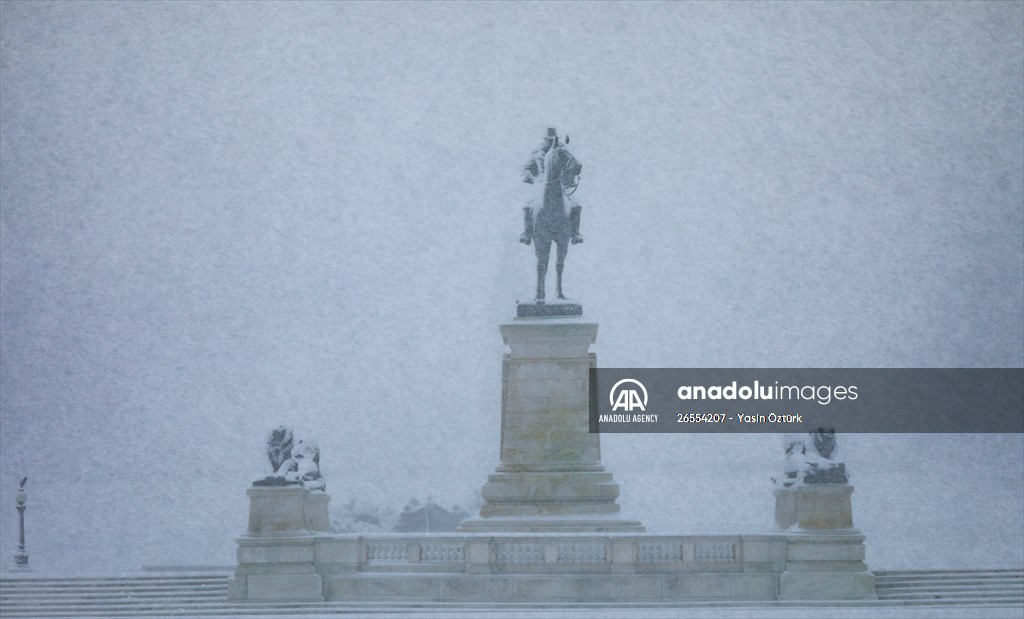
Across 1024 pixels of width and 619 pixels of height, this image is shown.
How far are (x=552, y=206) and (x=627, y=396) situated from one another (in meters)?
3.35

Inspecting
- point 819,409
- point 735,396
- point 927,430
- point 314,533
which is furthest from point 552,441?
point 927,430

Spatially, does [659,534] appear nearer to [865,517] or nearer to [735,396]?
[735,396]

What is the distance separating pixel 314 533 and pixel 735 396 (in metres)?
9.73

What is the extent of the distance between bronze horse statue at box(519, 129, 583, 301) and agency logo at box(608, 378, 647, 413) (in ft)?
5.97

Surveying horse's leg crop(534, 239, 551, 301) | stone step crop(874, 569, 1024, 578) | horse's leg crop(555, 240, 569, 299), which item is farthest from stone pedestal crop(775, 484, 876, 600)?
horse's leg crop(534, 239, 551, 301)

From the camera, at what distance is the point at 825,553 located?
1977cm

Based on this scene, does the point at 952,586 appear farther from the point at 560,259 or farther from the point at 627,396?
the point at 560,259

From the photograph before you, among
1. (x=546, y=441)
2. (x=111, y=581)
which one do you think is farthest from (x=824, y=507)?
(x=111, y=581)

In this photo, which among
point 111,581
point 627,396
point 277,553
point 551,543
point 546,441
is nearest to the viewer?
point 551,543

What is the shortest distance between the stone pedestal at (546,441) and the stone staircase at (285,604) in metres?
2.24

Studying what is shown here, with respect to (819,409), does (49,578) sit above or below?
below

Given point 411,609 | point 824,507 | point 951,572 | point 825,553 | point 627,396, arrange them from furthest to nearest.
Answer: point 627,396, point 951,572, point 824,507, point 825,553, point 411,609

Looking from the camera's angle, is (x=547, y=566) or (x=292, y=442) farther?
(x=292, y=442)

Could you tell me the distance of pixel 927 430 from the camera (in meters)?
35.9
